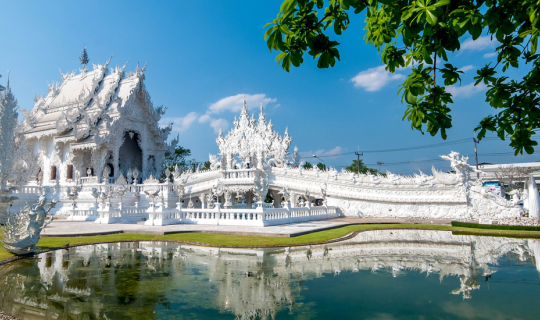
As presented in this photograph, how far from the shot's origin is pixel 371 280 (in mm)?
5395

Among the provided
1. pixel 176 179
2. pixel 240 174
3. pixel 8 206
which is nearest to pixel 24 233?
pixel 8 206

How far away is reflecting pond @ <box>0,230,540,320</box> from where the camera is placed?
3990 millimetres

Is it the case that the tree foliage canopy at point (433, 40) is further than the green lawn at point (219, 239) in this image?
No

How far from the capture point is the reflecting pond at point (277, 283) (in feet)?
13.1

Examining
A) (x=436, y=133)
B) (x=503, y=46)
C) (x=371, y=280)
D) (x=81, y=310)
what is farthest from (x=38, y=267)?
(x=503, y=46)

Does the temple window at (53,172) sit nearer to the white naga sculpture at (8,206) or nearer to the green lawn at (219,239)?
the white naga sculpture at (8,206)

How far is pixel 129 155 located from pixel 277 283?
1032 inches

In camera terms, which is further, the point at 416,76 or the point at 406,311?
the point at 406,311

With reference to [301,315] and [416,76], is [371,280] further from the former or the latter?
[416,76]

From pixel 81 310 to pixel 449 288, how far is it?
16.6 ft

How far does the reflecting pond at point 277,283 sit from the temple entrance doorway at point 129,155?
810 inches

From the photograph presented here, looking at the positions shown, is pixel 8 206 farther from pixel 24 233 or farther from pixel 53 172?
pixel 53 172

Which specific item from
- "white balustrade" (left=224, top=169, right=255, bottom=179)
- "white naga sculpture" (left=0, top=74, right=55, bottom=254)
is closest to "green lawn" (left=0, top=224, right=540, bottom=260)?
"white naga sculpture" (left=0, top=74, right=55, bottom=254)

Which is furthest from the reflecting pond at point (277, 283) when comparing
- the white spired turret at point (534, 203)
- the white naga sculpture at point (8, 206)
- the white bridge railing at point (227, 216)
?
the white spired turret at point (534, 203)
